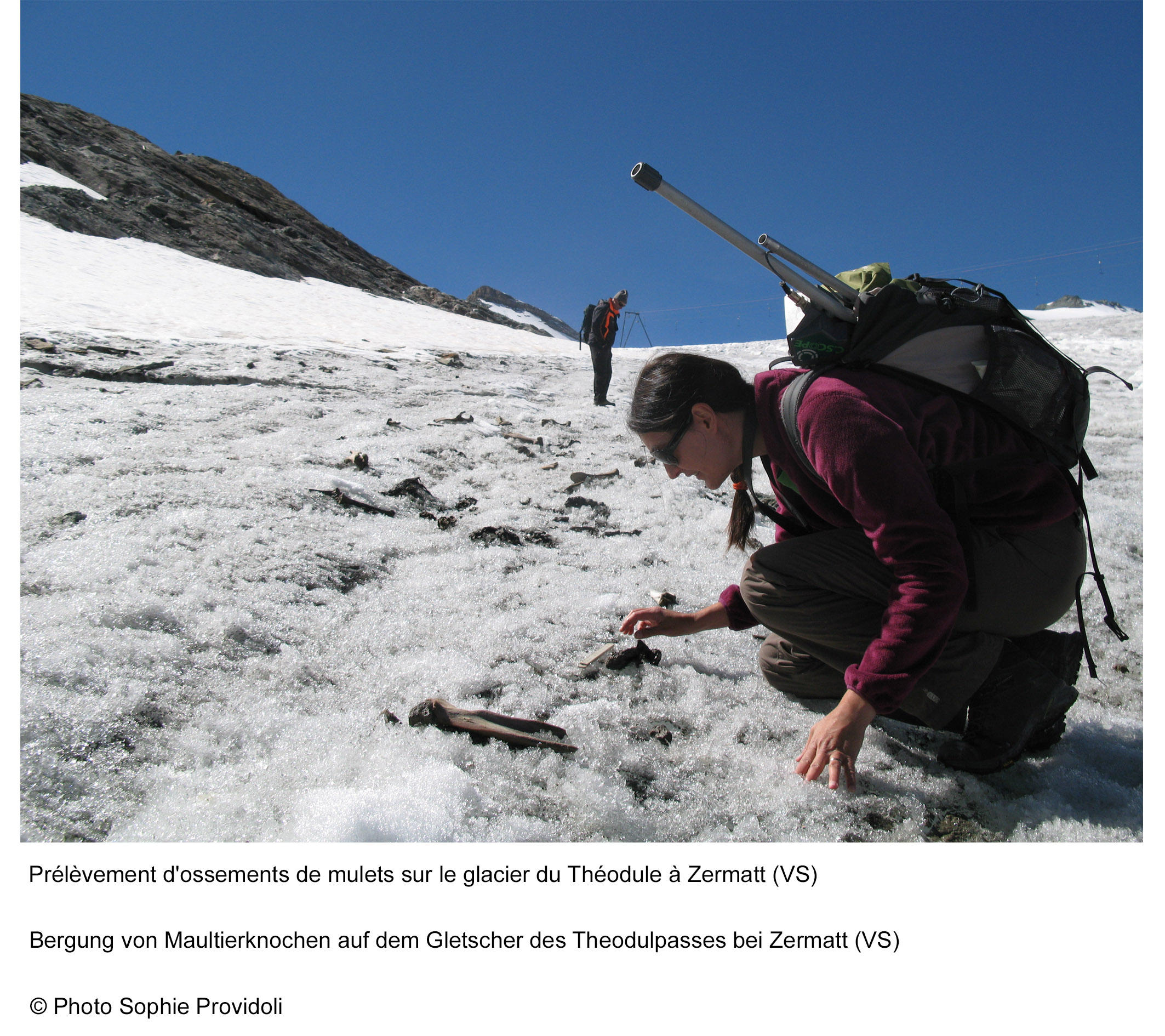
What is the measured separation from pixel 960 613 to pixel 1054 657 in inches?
17.8

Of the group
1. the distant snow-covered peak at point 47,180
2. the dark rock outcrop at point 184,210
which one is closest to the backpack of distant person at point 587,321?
the dark rock outcrop at point 184,210

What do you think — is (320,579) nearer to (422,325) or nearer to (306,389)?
(306,389)

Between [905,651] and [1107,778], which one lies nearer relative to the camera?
[905,651]

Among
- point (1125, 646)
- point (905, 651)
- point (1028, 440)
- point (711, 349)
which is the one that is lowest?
point (1125, 646)

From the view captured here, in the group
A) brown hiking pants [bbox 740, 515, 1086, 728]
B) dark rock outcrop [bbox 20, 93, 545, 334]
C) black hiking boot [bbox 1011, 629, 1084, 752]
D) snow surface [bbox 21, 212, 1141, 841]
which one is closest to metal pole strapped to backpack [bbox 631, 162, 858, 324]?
brown hiking pants [bbox 740, 515, 1086, 728]

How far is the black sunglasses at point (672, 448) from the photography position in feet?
6.14

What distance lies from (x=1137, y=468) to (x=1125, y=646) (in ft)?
11.8

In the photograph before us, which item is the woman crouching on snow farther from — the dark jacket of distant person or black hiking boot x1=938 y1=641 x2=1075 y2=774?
the dark jacket of distant person

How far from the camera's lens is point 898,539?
152 cm

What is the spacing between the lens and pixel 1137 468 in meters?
5.39

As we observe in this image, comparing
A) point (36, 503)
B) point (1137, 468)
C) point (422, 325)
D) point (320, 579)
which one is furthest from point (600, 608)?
point (422, 325)

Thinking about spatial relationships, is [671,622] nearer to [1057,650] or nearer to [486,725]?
[486,725]

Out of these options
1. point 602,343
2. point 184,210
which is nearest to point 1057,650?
point 602,343
